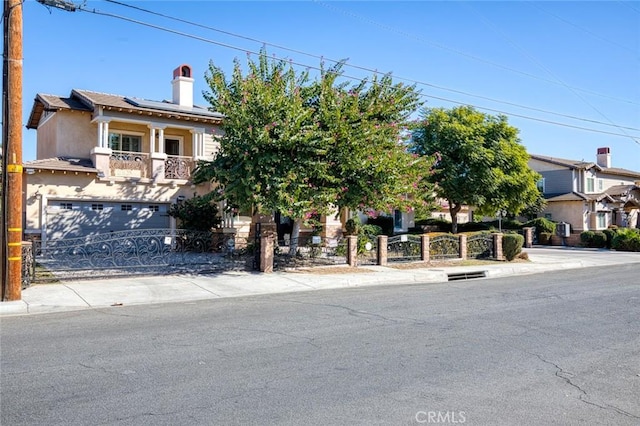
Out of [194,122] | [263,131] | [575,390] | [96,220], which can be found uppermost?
[194,122]

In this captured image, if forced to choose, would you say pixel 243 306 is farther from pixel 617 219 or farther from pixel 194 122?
pixel 617 219

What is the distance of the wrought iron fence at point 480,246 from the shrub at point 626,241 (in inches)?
534

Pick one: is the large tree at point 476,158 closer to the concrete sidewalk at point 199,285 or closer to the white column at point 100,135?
the concrete sidewalk at point 199,285

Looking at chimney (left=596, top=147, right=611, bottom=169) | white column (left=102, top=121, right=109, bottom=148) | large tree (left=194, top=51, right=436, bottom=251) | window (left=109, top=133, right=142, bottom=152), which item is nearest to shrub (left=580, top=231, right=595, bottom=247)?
chimney (left=596, top=147, right=611, bottom=169)

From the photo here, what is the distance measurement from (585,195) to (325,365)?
127 ft

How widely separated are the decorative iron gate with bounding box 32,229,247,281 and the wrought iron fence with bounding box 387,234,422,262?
597 centimetres

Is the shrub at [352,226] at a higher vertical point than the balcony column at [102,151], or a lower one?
lower

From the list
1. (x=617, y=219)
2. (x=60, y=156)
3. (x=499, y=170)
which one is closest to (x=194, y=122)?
(x=60, y=156)

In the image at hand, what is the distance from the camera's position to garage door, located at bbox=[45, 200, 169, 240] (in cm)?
2127

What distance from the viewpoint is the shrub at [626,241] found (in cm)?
3148

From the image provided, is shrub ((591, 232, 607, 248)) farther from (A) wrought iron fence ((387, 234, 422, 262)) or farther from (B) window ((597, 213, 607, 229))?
(A) wrought iron fence ((387, 234, 422, 262))

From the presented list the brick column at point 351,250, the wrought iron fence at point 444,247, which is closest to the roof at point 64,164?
the brick column at point 351,250

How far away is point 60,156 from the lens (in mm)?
22688

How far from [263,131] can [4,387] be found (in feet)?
33.7
